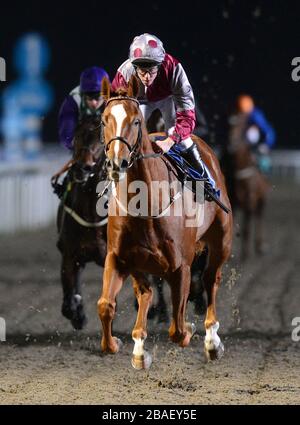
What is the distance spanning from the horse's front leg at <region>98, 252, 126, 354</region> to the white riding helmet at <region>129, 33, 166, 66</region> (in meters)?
1.03

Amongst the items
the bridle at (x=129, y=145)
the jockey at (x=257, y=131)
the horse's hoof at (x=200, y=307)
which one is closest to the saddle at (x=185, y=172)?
the bridle at (x=129, y=145)

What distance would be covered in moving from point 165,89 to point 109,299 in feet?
4.16

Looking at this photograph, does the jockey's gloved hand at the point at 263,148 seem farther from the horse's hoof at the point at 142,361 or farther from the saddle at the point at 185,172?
the horse's hoof at the point at 142,361

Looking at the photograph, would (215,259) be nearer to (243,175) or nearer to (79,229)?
(79,229)

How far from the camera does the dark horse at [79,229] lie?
5.93 meters

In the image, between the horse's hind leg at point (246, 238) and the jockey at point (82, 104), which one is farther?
the horse's hind leg at point (246, 238)

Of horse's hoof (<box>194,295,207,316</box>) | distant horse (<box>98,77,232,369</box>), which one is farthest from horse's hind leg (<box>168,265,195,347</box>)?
horse's hoof (<box>194,295,207,316</box>)

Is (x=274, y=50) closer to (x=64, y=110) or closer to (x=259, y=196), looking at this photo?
(x=259, y=196)

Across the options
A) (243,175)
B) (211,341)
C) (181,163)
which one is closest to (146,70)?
(181,163)

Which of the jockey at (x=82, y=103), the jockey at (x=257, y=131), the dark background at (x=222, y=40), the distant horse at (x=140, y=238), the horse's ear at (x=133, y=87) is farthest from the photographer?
the jockey at (x=257, y=131)

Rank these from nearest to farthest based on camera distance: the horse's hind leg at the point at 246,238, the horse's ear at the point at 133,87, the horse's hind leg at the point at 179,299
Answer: the horse's ear at the point at 133,87
the horse's hind leg at the point at 179,299
the horse's hind leg at the point at 246,238

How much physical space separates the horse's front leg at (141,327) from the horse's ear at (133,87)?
1.05 metres

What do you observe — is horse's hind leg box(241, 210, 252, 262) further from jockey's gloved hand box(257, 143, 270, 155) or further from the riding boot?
the riding boot
